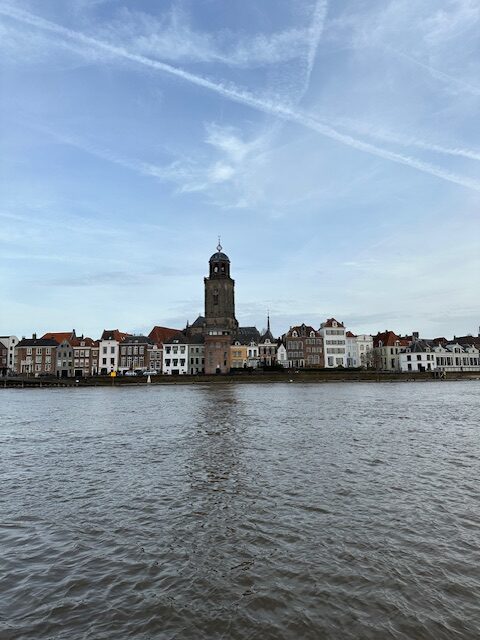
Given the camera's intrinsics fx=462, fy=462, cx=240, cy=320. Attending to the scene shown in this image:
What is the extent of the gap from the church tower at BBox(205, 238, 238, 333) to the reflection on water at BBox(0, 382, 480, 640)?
345 ft

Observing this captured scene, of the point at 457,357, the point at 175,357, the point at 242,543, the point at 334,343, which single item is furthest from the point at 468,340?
the point at 242,543

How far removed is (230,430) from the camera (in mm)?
25375

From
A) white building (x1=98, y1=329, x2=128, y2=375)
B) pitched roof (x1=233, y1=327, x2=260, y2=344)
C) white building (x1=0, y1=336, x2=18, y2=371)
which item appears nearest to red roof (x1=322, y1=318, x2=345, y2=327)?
pitched roof (x1=233, y1=327, x2=260, y2=344)

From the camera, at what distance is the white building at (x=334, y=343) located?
12014 centimetres

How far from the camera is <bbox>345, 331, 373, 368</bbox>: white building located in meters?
130

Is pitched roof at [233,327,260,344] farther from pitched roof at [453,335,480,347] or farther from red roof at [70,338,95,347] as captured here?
pitched roof at [453,335,480,347]

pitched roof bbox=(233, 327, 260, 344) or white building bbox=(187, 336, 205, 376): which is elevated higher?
pitched roof bbox=(233, 327, 260, 344)

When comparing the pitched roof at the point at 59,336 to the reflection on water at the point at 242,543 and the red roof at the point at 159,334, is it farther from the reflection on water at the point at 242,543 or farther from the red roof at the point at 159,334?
the reflection on water at the point at 242,543

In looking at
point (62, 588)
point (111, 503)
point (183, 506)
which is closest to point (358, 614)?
point (62, 588)

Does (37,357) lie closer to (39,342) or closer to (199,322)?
(39,342)

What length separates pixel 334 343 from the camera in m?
121

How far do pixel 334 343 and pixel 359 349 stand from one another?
16.0 m

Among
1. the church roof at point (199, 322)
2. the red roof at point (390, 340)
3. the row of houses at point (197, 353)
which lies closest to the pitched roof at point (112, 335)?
the row of houses at point (197, 353)

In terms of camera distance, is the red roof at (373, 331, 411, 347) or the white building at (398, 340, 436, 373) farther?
the red roof at (373, 331, 411, 347)
